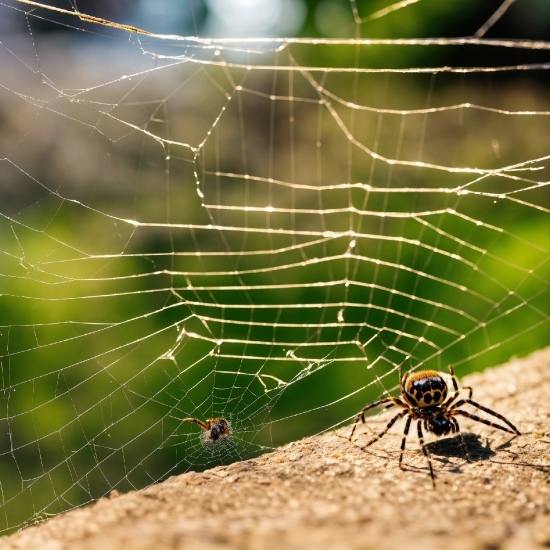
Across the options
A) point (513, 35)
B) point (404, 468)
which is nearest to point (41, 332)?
point (404, 468)

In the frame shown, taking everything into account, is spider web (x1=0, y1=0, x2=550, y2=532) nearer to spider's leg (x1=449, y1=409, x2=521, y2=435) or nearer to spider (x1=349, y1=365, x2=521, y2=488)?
spider (x1=349, y1=365, x2=521, y2=488)

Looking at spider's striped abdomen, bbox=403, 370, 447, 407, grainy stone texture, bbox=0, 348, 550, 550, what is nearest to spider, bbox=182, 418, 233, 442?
grainy stone texture, bbox=0, 348, 550, 550

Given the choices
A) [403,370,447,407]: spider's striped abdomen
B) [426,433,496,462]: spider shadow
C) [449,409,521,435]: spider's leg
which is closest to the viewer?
[426,433,496,462]: spider shadow

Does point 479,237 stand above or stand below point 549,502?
above

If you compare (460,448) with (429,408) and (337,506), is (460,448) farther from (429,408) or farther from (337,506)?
(337,506)

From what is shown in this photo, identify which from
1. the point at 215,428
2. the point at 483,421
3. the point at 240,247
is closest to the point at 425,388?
the point at 483,421

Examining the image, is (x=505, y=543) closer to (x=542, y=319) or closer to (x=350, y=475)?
(x=350, y=475)
